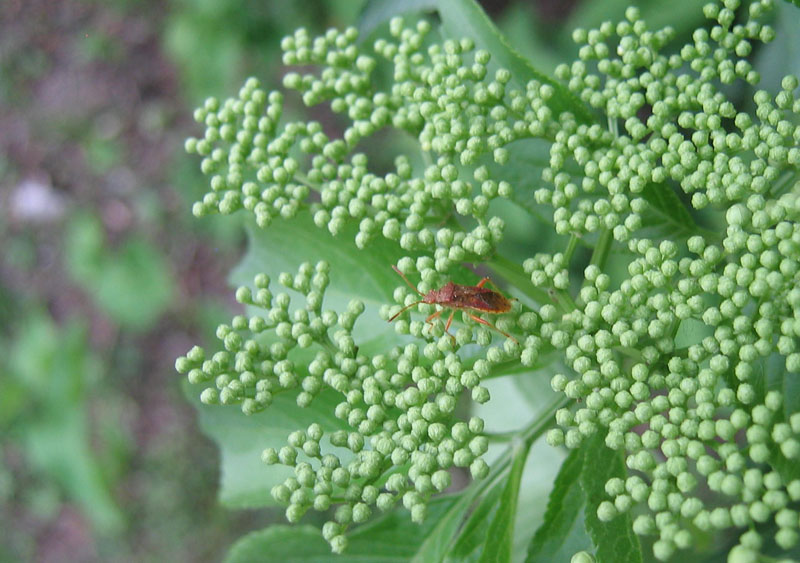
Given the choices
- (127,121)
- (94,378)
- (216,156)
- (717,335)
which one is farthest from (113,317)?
(717,335)

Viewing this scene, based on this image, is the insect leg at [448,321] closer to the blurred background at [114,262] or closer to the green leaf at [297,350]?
the green leaf at [297,350]

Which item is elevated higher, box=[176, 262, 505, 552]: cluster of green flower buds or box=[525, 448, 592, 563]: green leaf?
box=[176, 262, 505, 552]: cluster of green flower buds

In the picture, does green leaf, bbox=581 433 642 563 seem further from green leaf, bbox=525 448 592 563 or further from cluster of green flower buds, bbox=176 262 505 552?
cluster of green flower buds, bbox=176 262 505 552

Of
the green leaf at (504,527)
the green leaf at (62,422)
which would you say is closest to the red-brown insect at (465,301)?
the green leaf at (504,527)

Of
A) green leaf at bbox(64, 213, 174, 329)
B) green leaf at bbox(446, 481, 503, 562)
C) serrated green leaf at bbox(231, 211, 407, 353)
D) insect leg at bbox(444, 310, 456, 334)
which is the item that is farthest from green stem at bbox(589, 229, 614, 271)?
green leaf at bbox(64, 213, 174, 329)

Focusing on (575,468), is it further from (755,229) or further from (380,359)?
(755,229)

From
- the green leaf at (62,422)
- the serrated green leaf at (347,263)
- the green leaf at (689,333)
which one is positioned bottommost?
the green leaf at (689,333)

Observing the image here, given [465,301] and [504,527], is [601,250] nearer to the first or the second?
[465,301]
